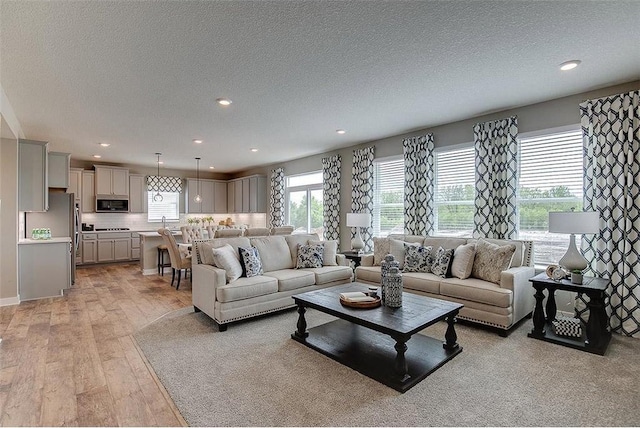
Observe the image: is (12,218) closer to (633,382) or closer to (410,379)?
(410,379)

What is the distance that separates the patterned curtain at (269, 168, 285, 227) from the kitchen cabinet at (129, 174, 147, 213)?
3.57m

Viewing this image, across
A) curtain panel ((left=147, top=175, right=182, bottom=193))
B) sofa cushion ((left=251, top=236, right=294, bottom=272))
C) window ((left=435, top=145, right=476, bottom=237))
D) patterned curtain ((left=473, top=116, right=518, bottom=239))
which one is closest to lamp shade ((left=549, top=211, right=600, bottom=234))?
patterned curtain ((left=473, top=116, right=518, bottom=239))

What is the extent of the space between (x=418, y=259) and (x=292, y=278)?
173 centimetres

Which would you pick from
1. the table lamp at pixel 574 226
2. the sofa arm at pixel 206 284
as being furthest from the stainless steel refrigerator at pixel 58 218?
the table lamp at pixel 574 226

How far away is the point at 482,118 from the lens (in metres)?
4.73

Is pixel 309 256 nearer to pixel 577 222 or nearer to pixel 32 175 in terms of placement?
pixel 577 222

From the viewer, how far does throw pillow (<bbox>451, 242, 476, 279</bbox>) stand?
3.98m

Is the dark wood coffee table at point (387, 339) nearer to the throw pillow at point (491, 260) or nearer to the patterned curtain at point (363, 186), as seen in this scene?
the throw pillow at point (491, 260)

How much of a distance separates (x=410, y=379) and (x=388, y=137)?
4464mm

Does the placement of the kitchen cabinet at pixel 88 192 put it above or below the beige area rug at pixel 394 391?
above

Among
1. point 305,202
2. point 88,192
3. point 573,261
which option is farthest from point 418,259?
point 88,192

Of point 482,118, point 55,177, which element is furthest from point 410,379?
point 55,177

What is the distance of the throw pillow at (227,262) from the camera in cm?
391

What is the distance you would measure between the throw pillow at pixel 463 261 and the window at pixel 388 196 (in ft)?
5.84
